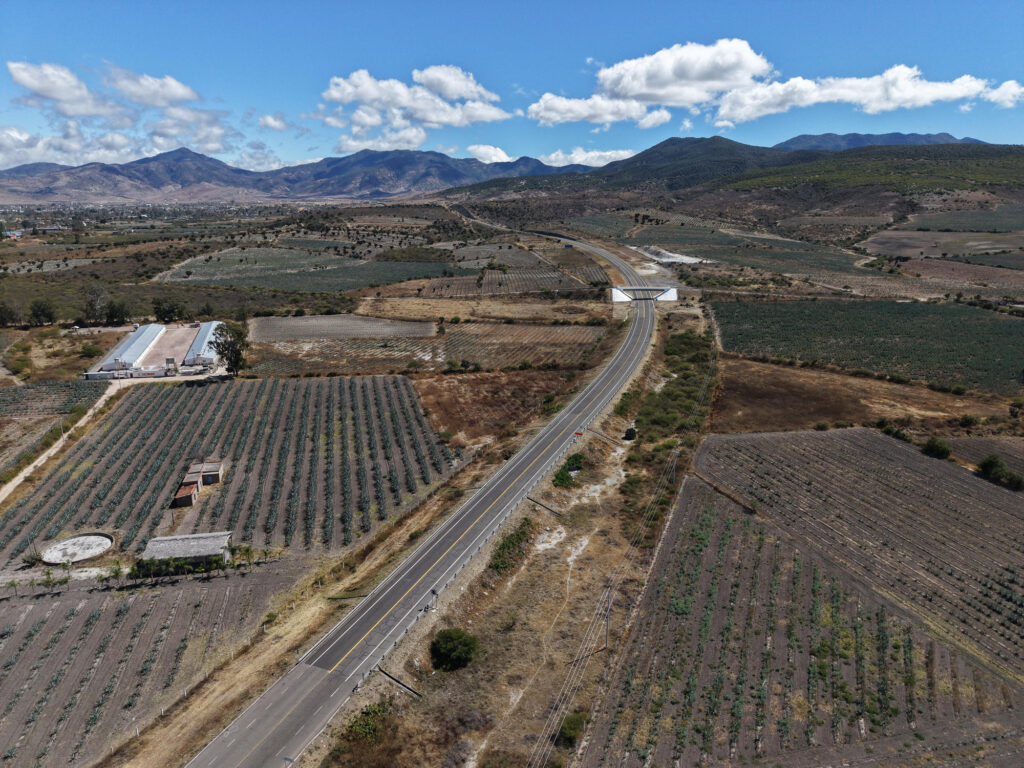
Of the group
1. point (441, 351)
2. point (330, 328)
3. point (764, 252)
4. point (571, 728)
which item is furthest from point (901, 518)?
point (764, 252)

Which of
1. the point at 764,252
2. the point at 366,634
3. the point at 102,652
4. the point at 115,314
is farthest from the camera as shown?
the point at 764,252

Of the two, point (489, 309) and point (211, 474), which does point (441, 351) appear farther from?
point (211, 474)

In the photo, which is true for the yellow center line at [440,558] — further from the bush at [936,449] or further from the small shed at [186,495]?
the bush at [936,449]

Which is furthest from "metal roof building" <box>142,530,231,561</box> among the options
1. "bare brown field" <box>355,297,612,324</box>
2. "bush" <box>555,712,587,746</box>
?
"bare brown field" <box>355,297,612,324</box>

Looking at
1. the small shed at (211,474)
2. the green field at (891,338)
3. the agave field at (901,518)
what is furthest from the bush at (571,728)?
the green field at (891,338)

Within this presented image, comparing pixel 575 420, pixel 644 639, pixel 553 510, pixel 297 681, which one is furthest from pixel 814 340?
pixel 297 681

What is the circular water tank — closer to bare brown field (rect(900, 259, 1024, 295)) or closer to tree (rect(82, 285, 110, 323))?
tree (rect(82, 285, 110, 323))

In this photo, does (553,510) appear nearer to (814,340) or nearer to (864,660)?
(864,660)
